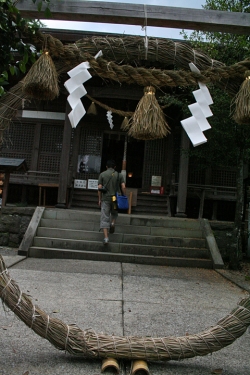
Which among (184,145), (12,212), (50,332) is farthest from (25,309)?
(184,145)

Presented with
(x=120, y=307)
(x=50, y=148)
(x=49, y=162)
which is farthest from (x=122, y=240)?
(x=50, y=148)

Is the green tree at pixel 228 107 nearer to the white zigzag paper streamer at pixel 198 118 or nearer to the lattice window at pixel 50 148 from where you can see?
the white zigzag paper streamer at pixel 198 118

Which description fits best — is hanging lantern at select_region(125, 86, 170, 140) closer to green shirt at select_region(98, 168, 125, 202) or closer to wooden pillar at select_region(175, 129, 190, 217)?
green shirt at select_region(98, 168, 125, 202)

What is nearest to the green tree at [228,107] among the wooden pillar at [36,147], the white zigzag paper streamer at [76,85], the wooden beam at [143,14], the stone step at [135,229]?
the stone step at [135,229]

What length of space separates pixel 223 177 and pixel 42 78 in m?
10.2

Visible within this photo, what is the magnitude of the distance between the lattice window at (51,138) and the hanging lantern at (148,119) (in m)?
9.57

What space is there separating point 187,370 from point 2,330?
64.7 inches

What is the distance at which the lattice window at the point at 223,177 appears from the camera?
12.0 m

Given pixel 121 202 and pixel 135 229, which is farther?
pixel 135 229

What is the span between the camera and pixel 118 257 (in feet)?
24.2

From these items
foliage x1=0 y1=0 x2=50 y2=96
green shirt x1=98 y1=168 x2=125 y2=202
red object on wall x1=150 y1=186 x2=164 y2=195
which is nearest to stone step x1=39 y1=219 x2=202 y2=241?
green shirt x1=98 y1=168 x2=125 y2=202

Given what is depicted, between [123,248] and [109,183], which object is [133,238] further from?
[109,183]

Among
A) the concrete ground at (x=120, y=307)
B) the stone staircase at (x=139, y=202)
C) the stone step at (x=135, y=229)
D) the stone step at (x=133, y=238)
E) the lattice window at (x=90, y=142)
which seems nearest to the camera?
the concrete ground at (x=120, y=307)

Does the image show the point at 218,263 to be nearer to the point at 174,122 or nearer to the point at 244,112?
the point at 244,112
